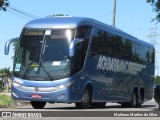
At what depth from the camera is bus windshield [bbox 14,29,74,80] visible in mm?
20562

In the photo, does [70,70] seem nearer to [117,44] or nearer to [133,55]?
[117,44]

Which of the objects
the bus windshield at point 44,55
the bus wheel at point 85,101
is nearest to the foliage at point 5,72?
the bus wheel at point 85,101

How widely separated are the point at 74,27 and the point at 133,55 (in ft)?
25.5

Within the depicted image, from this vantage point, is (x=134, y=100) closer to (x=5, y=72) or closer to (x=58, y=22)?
(x=58, y=22)

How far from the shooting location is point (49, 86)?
2055 cm

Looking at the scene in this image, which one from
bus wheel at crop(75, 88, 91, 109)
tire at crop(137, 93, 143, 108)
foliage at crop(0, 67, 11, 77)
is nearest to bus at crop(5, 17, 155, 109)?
bus wheel at crop(75, 88, 91, 109)

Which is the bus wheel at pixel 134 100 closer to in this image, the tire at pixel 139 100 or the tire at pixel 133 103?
the tire at pixel 133 103

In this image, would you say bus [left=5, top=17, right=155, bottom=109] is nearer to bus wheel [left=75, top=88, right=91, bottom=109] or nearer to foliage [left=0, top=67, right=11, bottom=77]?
bus wheel [left=75, top=88, right=91, bottom=109]

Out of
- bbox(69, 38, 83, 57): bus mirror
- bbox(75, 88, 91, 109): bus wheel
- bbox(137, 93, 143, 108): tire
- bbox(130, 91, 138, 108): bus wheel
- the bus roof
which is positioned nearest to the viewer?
bbox(69, 38, 83, 57): bus mirror

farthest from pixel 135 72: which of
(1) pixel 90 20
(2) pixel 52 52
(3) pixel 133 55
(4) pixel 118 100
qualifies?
(2) pixel 52 52

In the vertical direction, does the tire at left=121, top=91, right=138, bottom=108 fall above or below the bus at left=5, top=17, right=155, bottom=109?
below

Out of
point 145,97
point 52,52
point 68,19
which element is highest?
point 68,19

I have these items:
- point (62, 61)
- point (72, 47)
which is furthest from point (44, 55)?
point (72, 47)

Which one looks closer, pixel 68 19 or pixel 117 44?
pixel 68 19
